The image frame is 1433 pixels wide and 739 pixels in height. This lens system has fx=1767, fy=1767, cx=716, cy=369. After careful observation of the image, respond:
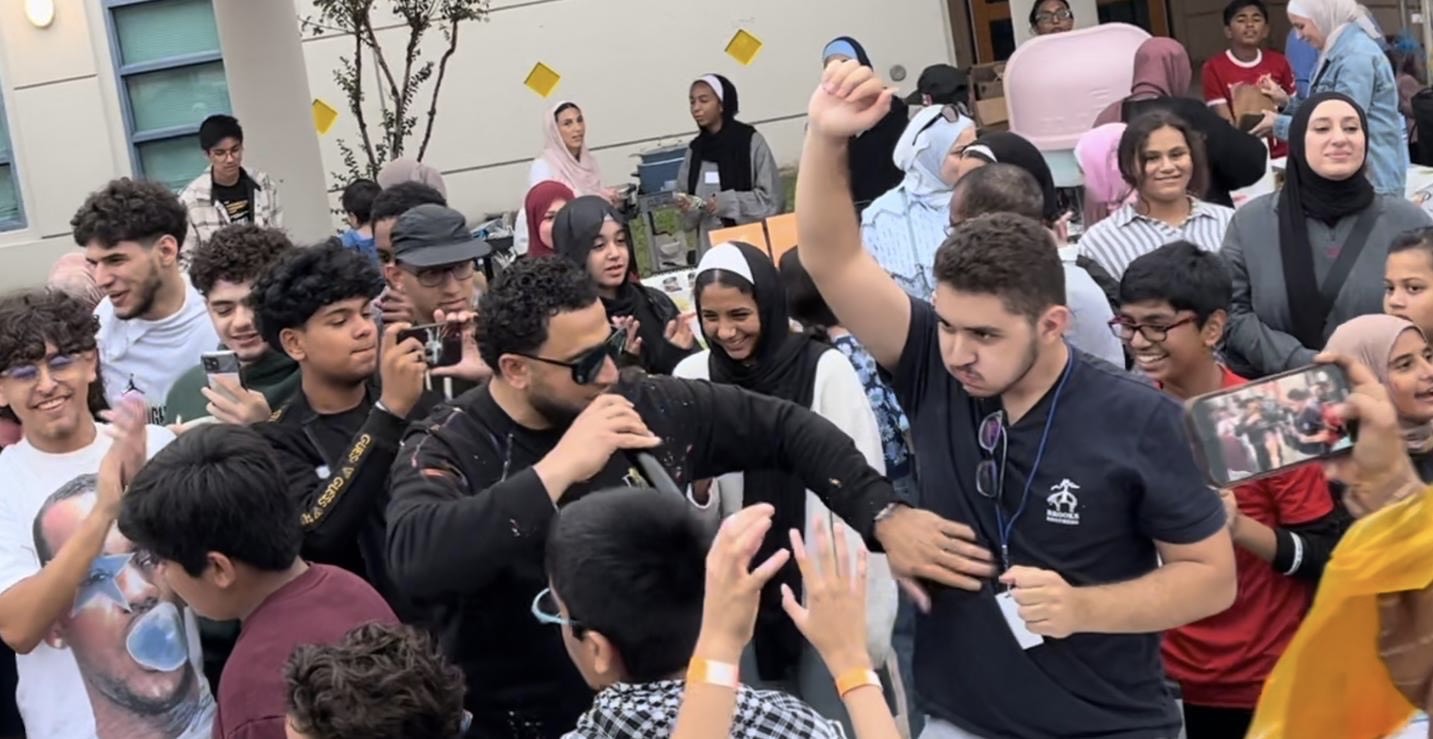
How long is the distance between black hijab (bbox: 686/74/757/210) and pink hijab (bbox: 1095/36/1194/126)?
2060 mm

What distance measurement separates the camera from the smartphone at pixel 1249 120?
856 cm

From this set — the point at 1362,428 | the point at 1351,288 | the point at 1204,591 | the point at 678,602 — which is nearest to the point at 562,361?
the point at 678,602

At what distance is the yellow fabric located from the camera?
2201 millimetres

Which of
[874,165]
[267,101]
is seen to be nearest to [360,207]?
[267,101]

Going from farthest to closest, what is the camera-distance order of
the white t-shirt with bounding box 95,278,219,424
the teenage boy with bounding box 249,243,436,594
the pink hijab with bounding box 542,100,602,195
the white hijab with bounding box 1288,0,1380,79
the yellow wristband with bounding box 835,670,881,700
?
the pink hijab with bounding box 542,100,602,195 < the white hijab with bounding box 1288,0,1380,79 < the white t-shirt with bounding box 95,278,219,424 < the teenage boy with bounding box 249,243,436,594 < the yellow wristband with bounding box 835,670,881,700

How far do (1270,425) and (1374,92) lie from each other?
496 cm

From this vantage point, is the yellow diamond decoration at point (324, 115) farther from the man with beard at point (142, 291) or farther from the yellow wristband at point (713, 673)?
the yellow wristband at point (713, 673)

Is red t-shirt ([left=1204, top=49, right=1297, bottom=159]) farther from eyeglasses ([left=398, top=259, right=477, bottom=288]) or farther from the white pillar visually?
eyeglasses ([left=398, top=259, right=477, bottom=288])

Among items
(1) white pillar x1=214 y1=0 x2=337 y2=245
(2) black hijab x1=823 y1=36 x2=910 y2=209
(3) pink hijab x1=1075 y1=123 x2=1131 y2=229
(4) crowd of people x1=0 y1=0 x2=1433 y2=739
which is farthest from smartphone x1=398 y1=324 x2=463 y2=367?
(1) white pillar x1=214 y1=0 x2=337 y2=245

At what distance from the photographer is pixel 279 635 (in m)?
2.90

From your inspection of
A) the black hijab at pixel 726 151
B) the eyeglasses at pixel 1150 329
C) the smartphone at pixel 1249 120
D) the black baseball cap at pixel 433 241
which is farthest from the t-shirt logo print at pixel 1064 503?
the black hijab at pixel 726 151

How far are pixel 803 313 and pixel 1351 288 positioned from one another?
1553 millimetres

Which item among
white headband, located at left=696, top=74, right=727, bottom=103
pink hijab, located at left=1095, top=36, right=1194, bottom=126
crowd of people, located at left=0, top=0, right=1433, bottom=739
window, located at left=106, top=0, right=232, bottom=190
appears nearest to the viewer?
crowd of people, located at left=0, top=0, right=1433, bottom=739

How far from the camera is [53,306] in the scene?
150 inches
